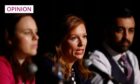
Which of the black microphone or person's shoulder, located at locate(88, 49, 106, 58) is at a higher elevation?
person's shoulder, located at locate(88, 49, 106, 58)

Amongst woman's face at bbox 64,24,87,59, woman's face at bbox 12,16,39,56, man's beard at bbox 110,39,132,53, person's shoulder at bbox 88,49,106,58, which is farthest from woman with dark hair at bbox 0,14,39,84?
man's beard at bbox 110,39,132,53

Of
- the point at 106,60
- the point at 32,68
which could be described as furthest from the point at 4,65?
the point at 106,60

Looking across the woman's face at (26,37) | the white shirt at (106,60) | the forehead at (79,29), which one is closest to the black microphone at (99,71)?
the white shirt at (106,60)

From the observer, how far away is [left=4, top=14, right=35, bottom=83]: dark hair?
2.23 m

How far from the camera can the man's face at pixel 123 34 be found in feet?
7.88

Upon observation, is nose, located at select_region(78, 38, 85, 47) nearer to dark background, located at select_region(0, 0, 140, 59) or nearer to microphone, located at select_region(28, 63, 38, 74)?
dark background, located at select_region(0, 0, 140, 59)

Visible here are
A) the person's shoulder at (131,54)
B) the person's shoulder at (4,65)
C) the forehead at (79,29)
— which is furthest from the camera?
the person's shoulder at (131,54)

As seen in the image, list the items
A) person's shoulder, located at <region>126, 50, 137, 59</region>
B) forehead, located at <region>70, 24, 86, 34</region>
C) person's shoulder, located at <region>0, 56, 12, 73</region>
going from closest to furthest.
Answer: person's shoulder, located at <region>0, 56, 12, 73</region>, forehead, located at <region>70, 24, 86, 34</region>, person's shoulder, located at <region>126, 50, 137, 59</region>

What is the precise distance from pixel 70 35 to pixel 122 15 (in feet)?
0.87

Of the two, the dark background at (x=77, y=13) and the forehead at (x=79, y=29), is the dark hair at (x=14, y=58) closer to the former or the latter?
the dark background at (x=77, y=13)

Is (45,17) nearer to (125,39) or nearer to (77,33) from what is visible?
(77,33)

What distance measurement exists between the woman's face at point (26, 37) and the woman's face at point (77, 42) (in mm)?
162

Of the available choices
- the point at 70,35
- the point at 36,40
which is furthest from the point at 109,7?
the point at 36,40

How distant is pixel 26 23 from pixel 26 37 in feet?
0.19
